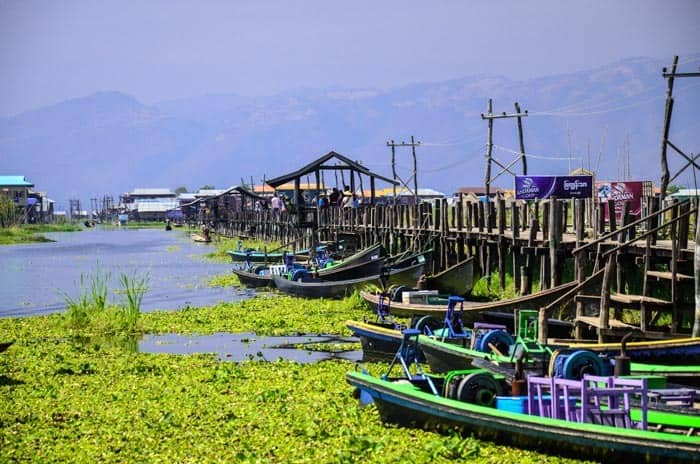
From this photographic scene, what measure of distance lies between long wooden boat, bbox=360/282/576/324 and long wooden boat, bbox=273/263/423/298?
3.25 metres

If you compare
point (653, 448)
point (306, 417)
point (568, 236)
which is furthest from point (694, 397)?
point (568, 236)

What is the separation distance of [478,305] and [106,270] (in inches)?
1285

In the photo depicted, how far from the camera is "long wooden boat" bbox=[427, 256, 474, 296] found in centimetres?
2756

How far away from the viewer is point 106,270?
5175 centimetres

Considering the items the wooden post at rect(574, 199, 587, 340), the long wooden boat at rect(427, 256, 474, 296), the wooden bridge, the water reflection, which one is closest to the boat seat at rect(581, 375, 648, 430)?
the wooden bridge

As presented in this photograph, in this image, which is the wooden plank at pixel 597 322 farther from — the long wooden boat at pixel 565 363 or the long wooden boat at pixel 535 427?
the long wooden boat at pixel 535 427

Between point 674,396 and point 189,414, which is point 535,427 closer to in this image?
point 674,396

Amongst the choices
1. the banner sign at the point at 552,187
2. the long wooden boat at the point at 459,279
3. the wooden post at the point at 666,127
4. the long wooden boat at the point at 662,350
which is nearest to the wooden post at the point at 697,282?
the long wooden boat at the point at 662,350

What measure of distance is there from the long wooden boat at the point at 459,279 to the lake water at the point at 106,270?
1008cm

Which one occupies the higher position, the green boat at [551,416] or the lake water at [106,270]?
the green boat at [551,416]

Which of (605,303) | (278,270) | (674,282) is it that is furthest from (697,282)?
(278,270)

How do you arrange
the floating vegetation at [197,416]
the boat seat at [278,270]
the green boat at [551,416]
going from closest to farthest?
the green boat at [551,416]
the floating vegetation at [197,416]
the boat seat at [278,270]

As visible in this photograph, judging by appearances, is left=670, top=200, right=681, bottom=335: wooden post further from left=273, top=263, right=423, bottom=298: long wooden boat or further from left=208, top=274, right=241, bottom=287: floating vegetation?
left=208, top=274, right=241, bottom=287: floating vegetation

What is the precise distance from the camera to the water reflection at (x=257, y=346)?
21875mm
